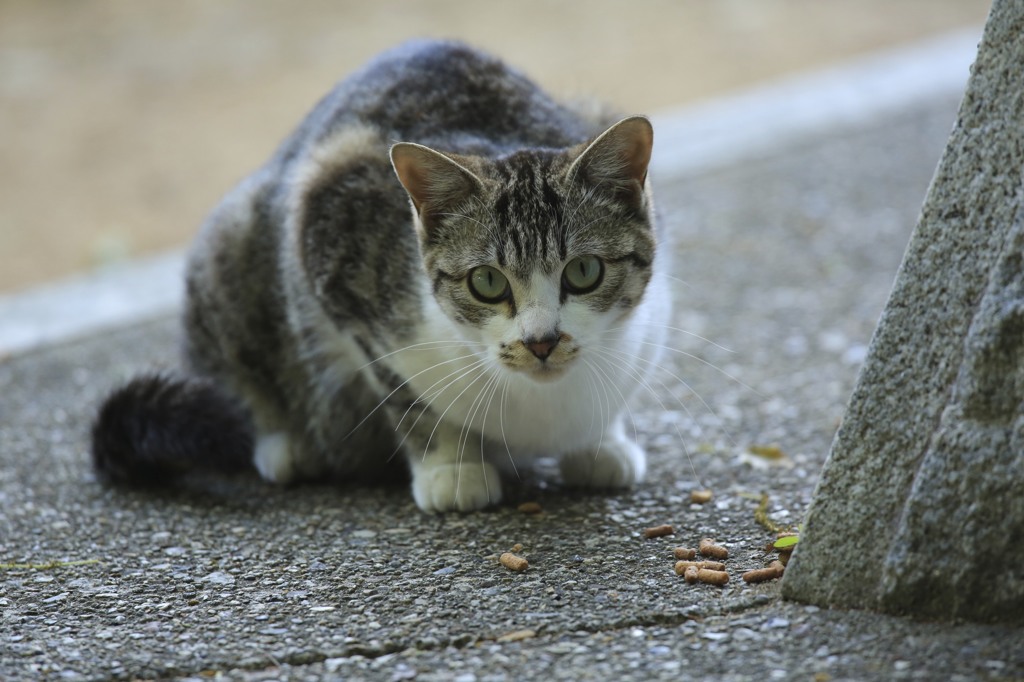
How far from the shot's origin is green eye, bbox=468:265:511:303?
2.58m

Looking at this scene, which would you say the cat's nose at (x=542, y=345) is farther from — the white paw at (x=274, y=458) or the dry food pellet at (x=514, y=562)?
the white paw at (x=274, y=458)

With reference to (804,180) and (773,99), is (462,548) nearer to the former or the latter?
(804,180)

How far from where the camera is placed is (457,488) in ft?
9.32

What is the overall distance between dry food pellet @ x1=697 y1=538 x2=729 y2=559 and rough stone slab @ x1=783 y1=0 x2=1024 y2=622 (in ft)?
1.28

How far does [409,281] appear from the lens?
286cm

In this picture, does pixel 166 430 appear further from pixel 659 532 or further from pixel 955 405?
pixel 955 405

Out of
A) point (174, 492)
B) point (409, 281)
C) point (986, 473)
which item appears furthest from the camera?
point (174, 492)

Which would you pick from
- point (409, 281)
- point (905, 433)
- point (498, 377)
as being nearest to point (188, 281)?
point (409, 281)

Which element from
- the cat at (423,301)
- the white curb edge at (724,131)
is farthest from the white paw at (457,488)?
the white curb edge at (724,131)

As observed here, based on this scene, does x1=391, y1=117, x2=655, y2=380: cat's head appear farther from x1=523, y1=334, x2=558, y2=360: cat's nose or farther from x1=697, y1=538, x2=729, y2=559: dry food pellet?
x1=697, y1=538, x2=729, y2=559: dry food pellet

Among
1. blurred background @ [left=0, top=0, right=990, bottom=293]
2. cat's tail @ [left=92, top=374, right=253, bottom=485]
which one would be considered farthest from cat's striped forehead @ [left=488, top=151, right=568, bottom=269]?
blurred background @ [left=0, top=0, right=990, bottom=293]

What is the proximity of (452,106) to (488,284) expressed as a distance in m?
0.76

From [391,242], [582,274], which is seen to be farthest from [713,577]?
[391,242]

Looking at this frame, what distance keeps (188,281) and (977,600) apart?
246 centimetres
